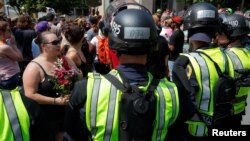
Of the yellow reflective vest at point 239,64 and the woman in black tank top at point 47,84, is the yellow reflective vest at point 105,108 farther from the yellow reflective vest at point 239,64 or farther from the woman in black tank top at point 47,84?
the woman in black tank top at point 47,84

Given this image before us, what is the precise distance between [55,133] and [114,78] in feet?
6.51

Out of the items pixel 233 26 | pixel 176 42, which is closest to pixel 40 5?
pixel 176 42

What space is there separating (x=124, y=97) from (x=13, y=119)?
1.90 feet

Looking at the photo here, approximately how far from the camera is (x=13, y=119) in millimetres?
1739

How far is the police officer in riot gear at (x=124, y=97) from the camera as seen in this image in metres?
1.75

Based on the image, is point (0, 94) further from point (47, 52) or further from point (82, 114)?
point (47, 52)

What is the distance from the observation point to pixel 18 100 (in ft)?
5.95

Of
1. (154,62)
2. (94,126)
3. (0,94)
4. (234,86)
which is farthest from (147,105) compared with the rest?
(154,62)

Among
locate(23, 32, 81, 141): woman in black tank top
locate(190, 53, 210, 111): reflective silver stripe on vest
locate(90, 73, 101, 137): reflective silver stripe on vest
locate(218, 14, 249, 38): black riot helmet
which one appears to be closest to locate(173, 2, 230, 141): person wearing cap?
locate(190, 53, 210, 111): reflective silver stripe on vest

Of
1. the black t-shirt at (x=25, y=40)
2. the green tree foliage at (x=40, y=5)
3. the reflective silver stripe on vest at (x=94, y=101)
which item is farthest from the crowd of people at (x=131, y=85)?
the green tree foliage at (x=40, y=5)

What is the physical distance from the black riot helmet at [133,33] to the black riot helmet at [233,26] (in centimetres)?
151

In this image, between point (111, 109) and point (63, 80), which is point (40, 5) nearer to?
point (63, 80)

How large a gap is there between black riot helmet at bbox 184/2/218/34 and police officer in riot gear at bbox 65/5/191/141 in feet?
3.36

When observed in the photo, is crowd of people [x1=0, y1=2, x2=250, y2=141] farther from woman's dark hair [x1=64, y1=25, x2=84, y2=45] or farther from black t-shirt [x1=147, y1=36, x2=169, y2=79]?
black t-shirt [x1=147, y1=36, x2=169, y2=79]
